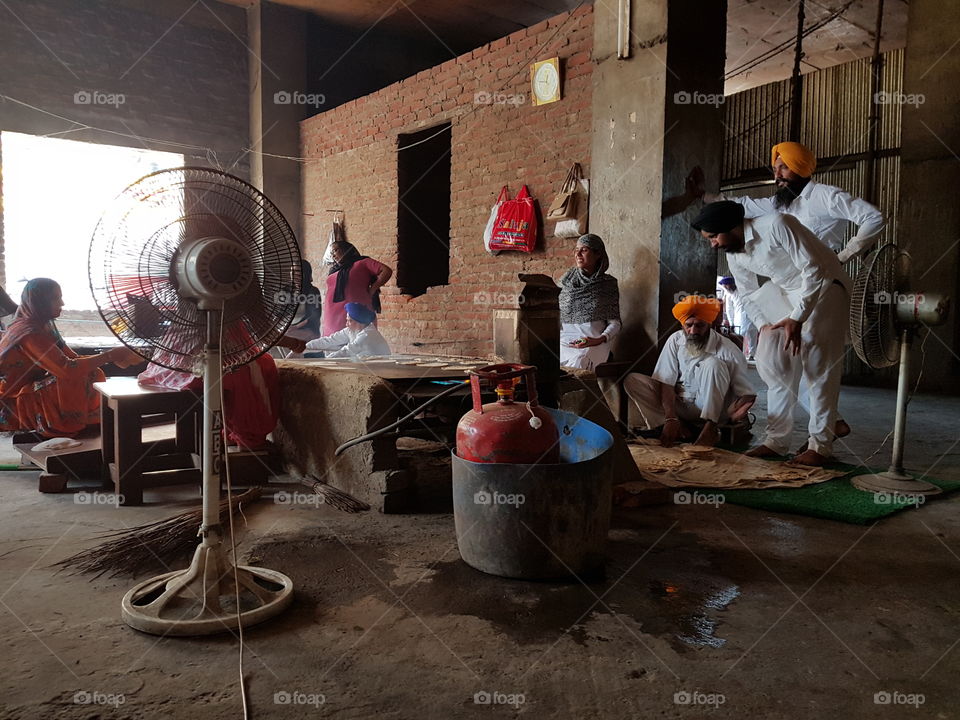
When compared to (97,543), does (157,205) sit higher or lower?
higher

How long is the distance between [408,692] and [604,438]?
131cm

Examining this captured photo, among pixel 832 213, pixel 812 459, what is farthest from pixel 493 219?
pixel 812 459

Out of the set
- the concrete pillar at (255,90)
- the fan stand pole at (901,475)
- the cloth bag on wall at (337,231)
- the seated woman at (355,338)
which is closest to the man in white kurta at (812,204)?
the fan stand pole at (901,475)

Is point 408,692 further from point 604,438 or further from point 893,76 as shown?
point 893,76

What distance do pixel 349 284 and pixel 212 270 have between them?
4.37m

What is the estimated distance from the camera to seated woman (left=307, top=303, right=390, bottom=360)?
6.42 metres

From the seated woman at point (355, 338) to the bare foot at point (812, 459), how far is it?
12.0ft

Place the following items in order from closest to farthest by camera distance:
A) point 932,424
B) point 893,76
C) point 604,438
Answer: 1. point 604,438
2. point 932,424
3. point 893,76

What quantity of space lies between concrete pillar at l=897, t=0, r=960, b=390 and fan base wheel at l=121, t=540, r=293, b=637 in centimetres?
811

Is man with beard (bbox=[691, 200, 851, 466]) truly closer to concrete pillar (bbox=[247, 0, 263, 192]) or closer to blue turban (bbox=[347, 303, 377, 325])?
blue turban (bbox=[347, 303, 377, 325])

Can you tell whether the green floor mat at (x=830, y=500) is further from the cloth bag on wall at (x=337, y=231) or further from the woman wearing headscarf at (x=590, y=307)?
the cloth bag on wall at (x=337, y=231)

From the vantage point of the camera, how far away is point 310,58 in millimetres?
10609

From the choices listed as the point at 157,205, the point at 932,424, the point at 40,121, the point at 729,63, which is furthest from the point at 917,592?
the point at 729,63

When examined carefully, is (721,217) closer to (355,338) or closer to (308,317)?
(355,338)
